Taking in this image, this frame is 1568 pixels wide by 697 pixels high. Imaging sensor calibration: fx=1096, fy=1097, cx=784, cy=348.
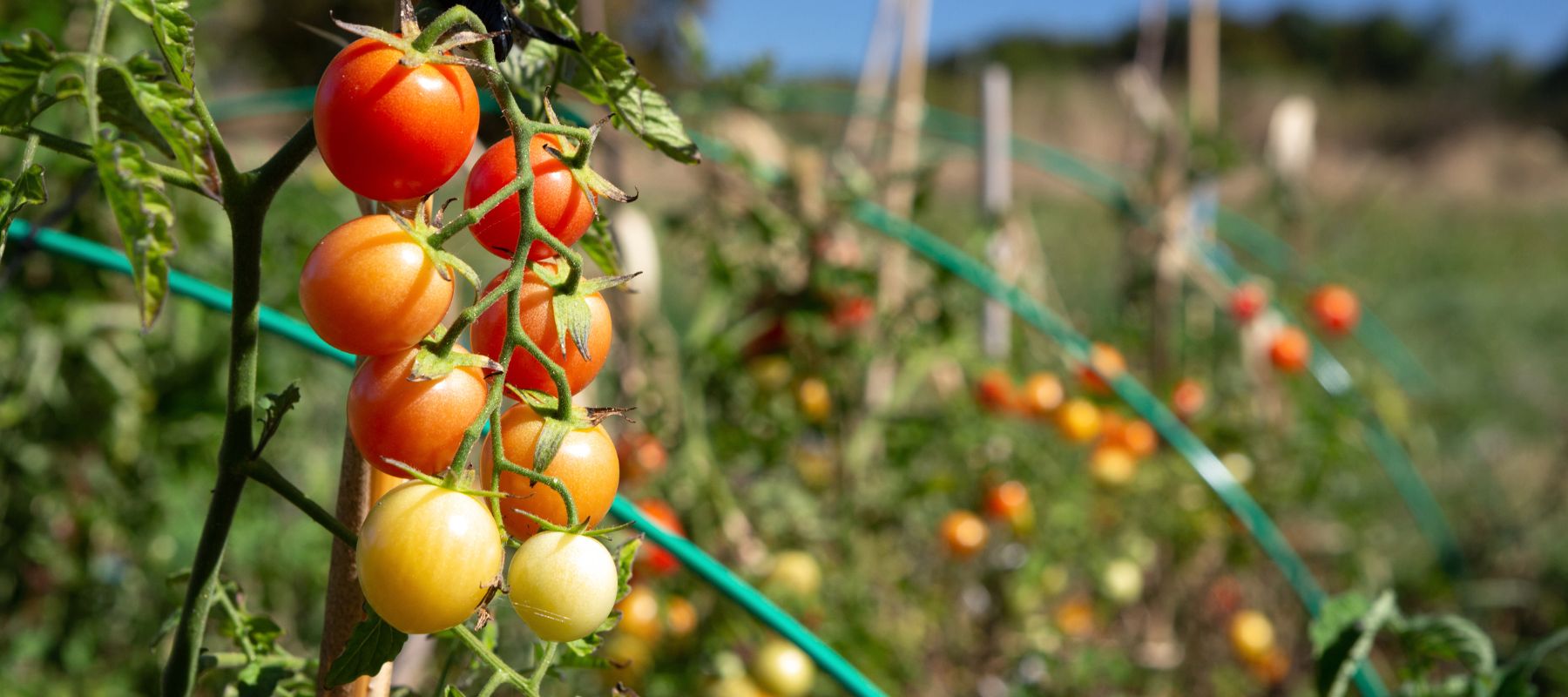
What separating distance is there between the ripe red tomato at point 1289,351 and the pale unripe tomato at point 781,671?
1.12 metres

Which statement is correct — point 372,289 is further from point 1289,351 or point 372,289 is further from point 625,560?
point 1289,351

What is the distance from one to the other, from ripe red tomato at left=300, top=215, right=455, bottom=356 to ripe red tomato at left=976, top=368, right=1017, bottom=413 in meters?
1.32

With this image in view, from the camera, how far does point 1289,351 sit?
1867 millimetres

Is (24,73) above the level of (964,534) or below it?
above

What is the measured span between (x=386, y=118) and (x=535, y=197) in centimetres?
5

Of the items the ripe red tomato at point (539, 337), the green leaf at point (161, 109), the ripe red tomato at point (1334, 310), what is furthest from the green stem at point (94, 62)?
the ripe red tomato at point (1334, 310)

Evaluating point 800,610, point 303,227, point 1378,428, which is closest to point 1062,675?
point 800,610

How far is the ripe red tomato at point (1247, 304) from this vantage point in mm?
1810

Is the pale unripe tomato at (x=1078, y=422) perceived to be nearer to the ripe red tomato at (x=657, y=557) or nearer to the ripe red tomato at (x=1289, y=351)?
the ripe red tomato at (x=1289, y=351)

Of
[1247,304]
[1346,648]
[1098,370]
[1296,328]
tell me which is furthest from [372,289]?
[1296,328]

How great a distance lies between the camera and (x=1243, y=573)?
1944 millimetres

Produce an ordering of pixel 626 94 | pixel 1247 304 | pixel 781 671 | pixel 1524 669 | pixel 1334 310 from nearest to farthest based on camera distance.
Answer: pixel 626 94
pixel 1524 669
pixel 781 671
pixel 1247 304
pixel 1334 310

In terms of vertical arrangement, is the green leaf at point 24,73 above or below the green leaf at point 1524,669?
above

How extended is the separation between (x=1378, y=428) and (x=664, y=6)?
582 cm
